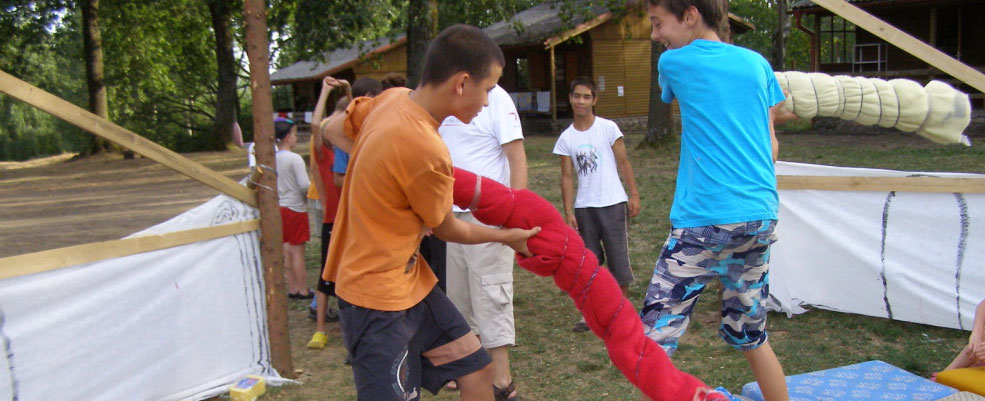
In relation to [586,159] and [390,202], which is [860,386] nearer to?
[586,159]

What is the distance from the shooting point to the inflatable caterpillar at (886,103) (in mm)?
3398

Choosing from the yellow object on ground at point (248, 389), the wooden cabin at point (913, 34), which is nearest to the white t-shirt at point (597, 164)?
the yellow object on ground at point (248, 389)

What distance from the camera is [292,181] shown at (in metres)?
6.58

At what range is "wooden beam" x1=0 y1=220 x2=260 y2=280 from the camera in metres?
3.44

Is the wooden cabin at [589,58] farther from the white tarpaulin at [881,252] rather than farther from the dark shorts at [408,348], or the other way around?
the dark shorts at [408,348]

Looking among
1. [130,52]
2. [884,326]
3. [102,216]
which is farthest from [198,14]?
[884,326]

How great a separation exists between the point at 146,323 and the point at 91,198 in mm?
14700

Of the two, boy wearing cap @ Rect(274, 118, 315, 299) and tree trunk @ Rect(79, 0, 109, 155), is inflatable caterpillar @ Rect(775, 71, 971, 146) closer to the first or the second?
boy wearing cap @ Rect(274, 118, 315, 299)

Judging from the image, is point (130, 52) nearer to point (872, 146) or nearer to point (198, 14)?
point (198, 14)

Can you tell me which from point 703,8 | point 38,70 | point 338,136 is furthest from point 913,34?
point 38,70

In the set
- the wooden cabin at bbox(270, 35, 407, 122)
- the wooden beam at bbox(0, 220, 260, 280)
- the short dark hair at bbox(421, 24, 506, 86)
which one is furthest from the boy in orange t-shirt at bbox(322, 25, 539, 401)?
the wooden cabin at bbox(270, 35, 407, 122)

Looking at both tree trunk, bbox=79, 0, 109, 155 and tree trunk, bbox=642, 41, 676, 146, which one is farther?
tree trunk, bbox=79, 0, 109, 155

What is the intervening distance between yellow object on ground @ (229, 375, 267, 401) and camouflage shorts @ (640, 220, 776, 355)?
238cm

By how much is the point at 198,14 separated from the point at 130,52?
4122mm
